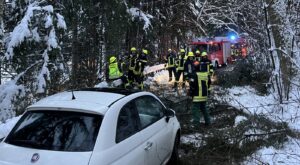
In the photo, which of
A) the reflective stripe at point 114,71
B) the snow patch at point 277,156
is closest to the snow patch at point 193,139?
the snow patch at point 277,156

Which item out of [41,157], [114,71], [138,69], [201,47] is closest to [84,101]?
[41,157]

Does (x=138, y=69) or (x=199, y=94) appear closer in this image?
(x=199, y=94)

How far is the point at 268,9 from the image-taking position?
1332 centimetres

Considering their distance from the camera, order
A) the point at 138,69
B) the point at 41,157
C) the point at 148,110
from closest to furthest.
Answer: the point at 41,157
the point at 148,110
the point at 138,69

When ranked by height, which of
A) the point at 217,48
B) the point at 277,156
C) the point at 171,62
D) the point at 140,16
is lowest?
the point at 277,156

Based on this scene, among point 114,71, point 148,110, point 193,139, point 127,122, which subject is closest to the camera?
point 127,122

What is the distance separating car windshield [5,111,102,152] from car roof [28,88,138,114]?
0.07 meters

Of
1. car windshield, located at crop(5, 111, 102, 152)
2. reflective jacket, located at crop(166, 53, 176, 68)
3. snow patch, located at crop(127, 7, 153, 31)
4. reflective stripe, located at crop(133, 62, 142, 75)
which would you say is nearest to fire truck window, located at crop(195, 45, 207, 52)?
reflective jacket, located at crop(166, 53, 176, 68)

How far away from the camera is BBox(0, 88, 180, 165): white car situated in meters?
4.60

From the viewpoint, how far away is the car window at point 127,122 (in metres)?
5.18

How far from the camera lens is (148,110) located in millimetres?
6492

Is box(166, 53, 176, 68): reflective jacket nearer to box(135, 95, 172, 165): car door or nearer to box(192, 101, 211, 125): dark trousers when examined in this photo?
box(192, 101, 211, 125): dark trousers

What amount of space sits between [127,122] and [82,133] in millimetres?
802

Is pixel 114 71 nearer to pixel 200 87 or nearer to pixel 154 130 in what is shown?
pixel 200 87
